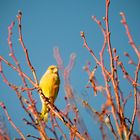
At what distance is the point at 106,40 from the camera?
1.94 meters

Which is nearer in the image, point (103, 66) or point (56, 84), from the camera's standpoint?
point (103, 66)

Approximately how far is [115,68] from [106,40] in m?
0.24

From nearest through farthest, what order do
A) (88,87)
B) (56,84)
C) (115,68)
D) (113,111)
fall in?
1. (113,111)
2. (115,68)
3. (88,87)
4. (56,84)

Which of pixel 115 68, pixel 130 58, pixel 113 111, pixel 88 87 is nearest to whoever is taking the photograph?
pixel 113 111

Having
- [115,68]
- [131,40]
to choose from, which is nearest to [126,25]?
[131,40]

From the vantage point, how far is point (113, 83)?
1779 mm

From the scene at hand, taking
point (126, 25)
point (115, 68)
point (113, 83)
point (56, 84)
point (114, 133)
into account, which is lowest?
point (114, 133)

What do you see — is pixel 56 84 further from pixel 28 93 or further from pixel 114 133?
pixel 114 133

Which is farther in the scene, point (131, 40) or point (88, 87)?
point (88, 87)

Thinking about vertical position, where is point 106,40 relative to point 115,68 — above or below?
above

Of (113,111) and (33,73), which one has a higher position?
(33,73)

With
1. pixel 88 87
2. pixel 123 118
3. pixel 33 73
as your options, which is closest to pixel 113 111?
pixel 123 118

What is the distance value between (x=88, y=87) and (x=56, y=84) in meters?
2.61

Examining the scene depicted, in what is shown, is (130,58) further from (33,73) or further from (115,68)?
(33,73)
